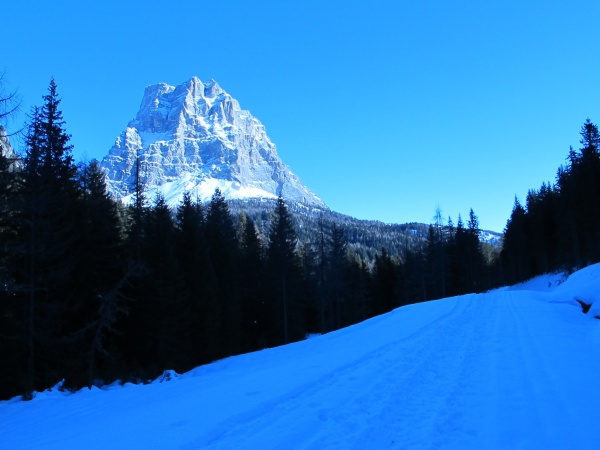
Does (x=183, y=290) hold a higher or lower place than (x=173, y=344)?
higher

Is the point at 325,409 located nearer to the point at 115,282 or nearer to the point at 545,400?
the point at 545,400

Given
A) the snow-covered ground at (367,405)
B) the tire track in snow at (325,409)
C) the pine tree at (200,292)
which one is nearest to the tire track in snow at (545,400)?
the snow-covered ground at (367,405)

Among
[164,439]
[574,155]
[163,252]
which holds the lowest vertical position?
[164,439]

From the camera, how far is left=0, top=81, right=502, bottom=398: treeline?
16.0m

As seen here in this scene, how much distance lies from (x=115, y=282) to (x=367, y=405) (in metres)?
19.5

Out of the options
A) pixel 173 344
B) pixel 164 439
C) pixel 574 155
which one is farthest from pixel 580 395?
pixel 574 155

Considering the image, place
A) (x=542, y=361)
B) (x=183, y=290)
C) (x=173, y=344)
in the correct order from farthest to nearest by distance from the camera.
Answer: (x=183, y=290), (x=173, y=344), (x=542, y=361)

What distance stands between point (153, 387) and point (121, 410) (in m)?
2.35

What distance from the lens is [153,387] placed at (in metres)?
9.10

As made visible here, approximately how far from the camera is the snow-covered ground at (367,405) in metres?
4.93

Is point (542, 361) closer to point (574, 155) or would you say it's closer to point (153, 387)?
point (153, 387)

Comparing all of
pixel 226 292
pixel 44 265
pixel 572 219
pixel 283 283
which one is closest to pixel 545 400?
pixel 44 265

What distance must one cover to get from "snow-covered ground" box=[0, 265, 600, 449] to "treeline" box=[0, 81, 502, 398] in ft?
13.2

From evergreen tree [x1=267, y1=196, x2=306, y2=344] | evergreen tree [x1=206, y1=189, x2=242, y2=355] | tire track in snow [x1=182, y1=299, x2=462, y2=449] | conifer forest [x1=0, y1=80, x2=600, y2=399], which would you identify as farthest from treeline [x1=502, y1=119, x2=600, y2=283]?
tire track in snow [x1=182, y1=299, x2=462, y2=449]
